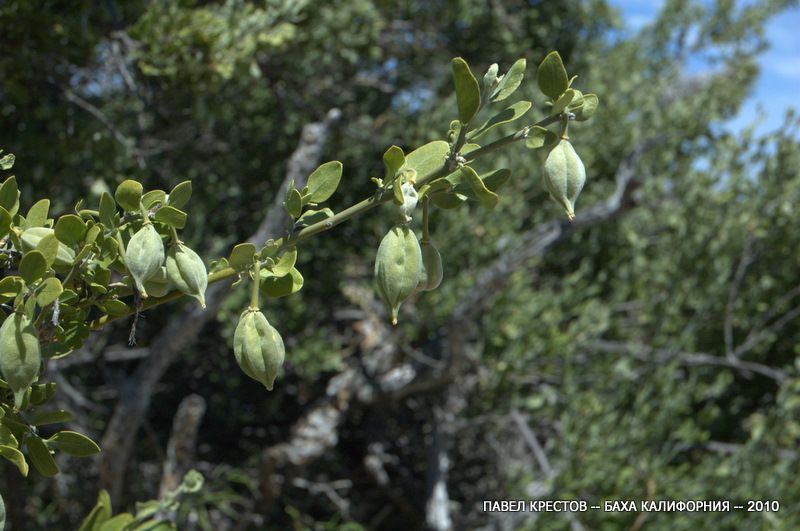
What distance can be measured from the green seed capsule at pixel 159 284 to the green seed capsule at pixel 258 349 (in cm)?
11

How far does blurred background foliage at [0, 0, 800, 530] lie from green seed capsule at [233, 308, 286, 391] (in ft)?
6.13

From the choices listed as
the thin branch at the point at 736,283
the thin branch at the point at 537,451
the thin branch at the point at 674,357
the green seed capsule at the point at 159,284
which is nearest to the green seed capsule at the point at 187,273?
the green seed capsule at the point at 159,284

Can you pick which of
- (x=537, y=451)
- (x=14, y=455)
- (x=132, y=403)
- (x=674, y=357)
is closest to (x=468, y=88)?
(x=14, y=455)

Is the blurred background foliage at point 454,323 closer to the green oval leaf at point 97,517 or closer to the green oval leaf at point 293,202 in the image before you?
the green oval leaf at point 97,517

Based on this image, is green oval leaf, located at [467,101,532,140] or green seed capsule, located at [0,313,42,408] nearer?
green seed capsule, located at [0,313,42,408]

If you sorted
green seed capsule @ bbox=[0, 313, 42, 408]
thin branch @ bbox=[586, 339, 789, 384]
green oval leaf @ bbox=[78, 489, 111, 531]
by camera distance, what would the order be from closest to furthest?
green seed capsule @ bbox=[0, 313, 42, 408] < green oval leaf @ bbox=[78, 489, 111, 531] < thin branch @ bbox=[586, 339, 789, 384]

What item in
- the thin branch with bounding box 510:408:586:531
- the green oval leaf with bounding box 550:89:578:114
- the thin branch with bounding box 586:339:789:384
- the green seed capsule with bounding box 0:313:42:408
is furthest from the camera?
the thin branch with bounding box 586:339:789:384

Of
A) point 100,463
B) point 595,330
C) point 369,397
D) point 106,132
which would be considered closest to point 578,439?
point 595,330

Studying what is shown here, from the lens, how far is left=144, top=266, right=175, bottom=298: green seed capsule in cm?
96

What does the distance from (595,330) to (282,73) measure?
1.72 m

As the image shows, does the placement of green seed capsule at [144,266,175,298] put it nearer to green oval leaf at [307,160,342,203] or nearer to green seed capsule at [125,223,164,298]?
A: green seed capsule at [125,223,164,298]

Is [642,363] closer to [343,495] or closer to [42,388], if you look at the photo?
[343,495]

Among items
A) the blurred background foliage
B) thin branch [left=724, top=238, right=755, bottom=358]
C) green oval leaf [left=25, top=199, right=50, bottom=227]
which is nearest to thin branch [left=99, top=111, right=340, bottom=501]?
the blurred background foliage

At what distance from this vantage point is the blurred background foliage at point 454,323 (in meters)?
3.32
